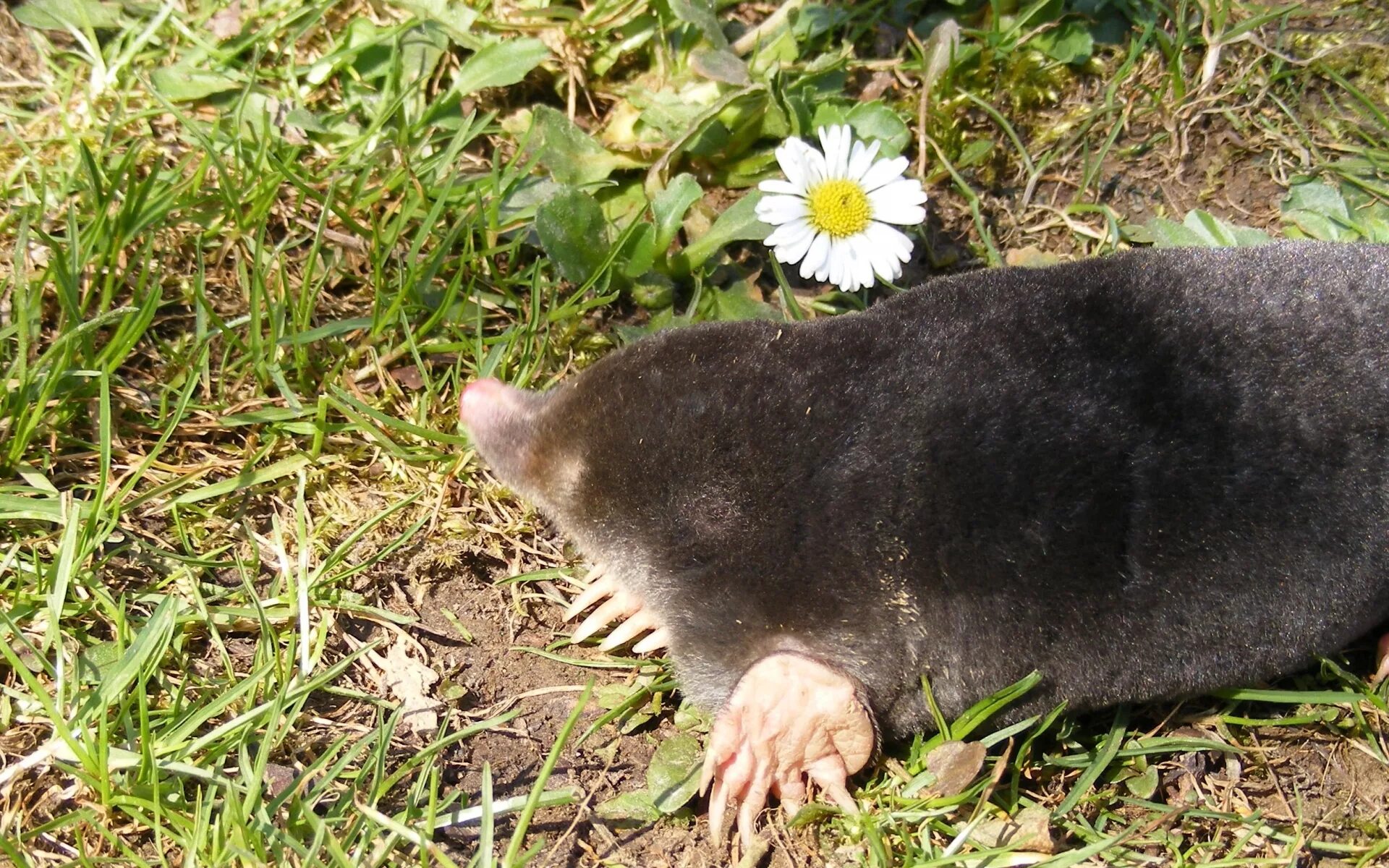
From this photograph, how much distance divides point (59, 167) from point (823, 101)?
139 cm

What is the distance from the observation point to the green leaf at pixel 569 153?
2.20 m

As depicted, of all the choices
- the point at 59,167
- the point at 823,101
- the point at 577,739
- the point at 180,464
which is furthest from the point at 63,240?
the point at 823,101

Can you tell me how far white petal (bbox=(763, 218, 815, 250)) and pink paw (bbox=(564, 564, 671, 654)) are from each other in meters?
0.64

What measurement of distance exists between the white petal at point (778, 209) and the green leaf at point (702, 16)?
37 centimetres

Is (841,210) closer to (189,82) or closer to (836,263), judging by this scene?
(836,263)

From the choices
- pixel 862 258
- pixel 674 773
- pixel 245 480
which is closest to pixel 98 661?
pixel 245 480

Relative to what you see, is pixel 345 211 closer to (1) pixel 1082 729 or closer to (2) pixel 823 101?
(2) pixel 823 101

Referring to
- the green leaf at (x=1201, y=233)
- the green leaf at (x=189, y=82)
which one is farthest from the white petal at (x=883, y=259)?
the green leaf at (x=189, y=82)

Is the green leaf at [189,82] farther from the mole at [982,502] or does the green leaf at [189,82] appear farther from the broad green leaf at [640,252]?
the mole at [982,502]

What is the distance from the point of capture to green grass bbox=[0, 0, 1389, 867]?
166cm

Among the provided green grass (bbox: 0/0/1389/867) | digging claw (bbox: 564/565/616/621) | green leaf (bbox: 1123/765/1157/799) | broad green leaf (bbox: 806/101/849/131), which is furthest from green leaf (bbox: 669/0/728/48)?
green leaf (bbox: 1123/765/1157/799)

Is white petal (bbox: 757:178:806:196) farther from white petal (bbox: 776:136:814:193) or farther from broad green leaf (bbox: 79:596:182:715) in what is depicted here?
broad green leaf (bbox: 79:596:182:715)

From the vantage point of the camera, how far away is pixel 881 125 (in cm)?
224

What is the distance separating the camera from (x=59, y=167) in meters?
2.08
